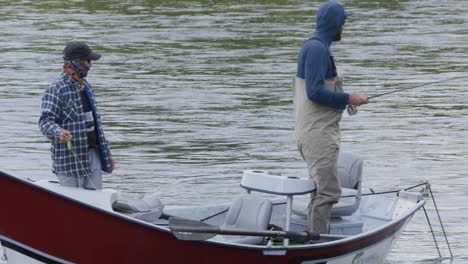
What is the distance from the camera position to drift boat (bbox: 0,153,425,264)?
27.8 feet

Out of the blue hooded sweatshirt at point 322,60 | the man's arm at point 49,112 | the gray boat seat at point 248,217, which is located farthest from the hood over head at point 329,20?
the man's arm at point 49,112

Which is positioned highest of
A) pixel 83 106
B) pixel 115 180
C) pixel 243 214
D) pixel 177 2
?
pixel 83 106

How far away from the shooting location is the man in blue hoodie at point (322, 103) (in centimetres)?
924

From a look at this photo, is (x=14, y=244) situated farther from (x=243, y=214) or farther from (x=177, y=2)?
(x=177, y=2)

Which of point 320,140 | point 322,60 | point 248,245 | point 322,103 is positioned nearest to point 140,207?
point 248,245

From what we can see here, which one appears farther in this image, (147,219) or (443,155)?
(443,155)

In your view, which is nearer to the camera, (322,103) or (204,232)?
(204,232)

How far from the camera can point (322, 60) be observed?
9219 mm

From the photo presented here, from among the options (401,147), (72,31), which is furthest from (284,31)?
(401,147)

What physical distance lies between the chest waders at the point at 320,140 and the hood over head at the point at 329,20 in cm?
35

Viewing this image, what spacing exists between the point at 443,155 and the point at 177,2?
27.8 metres

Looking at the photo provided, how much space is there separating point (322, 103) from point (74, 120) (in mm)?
1874

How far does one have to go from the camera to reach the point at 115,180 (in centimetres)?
1462

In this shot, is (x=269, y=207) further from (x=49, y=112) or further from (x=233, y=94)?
(x=233, y=94)
